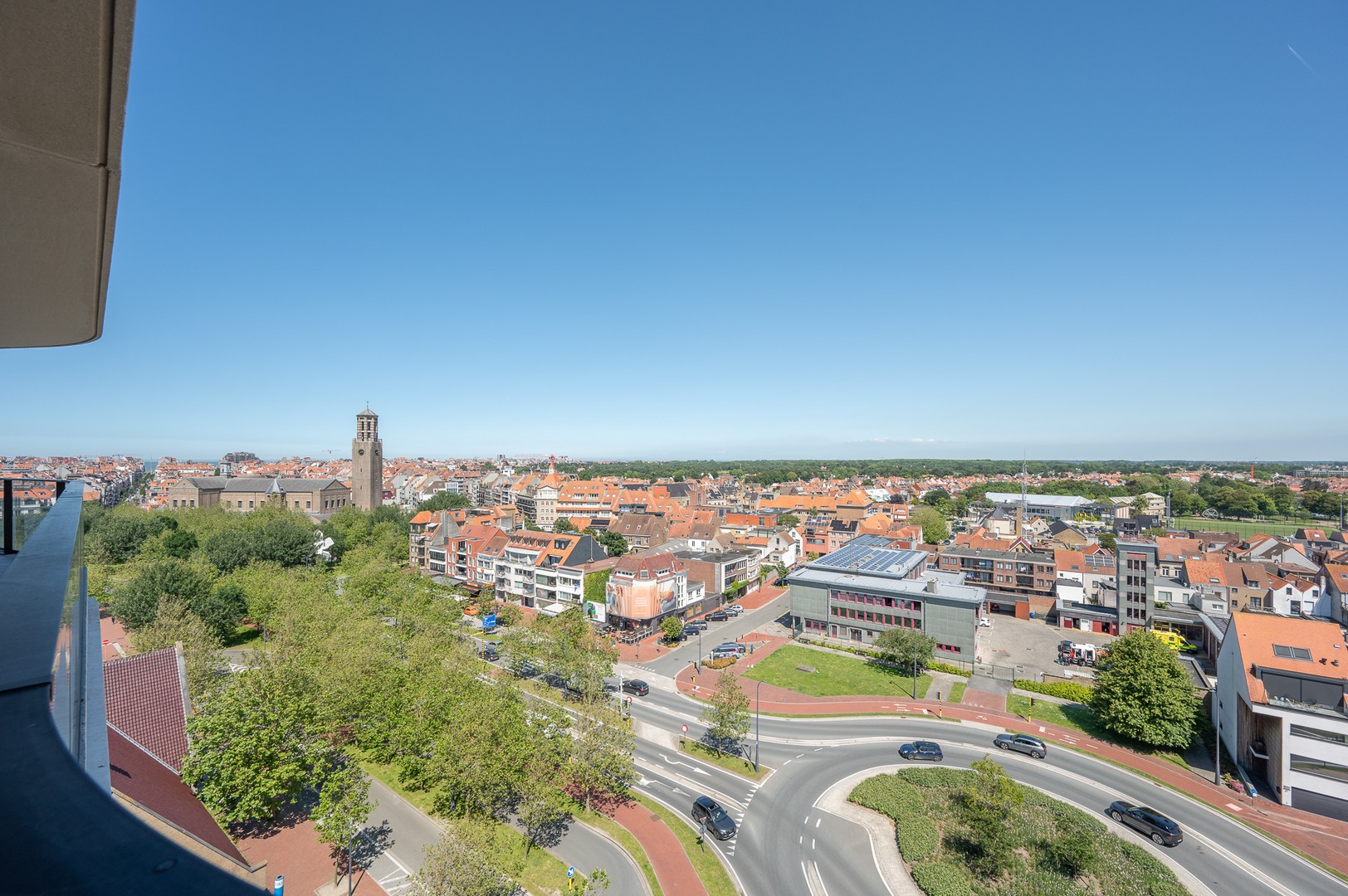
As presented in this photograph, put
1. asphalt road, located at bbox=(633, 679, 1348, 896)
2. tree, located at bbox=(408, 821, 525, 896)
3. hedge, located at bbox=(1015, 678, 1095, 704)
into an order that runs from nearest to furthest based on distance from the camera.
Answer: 1. tree, located at bbox=(408, 821, 525, 896)
2. asphalt road, located at bbox=(633, 679, 1348, 896)
3. hedge, located at bbox=(1015, 678, 1095, 704)

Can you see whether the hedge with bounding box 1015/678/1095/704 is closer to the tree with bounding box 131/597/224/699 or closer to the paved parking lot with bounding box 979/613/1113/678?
the paved parking lot with bounding box 979/613/1113/678

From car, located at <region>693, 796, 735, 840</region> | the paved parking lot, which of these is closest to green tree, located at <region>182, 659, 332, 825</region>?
car, located at <region>693, 796, 735, 840</region>

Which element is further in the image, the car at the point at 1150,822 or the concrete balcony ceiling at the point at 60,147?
the car at the point at 1150,822

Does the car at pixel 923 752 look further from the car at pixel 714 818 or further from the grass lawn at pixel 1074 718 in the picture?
the car at pixel 714 818

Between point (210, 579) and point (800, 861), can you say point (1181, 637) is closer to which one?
point (800, 861)

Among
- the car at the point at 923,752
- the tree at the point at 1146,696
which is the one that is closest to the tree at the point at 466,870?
the car at the point at 923,752

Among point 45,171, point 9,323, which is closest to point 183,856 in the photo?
point 45,171
